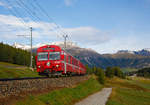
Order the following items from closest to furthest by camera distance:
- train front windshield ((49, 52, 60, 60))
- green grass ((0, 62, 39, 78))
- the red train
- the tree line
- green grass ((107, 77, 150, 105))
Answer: the red train → train front windshield ((49, 52, 60, 60)) → green grass ((0, 62, 39, 78)) → green grass ((107, 77, 150, 105)) → the tree line

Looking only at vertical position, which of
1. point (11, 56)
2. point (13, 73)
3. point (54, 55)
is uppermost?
point (11, 56)

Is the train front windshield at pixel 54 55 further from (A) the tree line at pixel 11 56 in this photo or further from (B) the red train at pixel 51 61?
(A) the tree line at pixel 11 56

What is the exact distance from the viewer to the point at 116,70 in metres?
178

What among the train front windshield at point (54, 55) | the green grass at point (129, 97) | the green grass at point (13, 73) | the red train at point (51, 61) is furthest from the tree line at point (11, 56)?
the train front windshield at point (54, 55)

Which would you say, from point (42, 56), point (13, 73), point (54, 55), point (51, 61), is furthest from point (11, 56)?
point (51, 61)

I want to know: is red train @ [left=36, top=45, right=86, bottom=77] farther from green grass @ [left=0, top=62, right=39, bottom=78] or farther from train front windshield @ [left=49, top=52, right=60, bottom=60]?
green grass @ [left=0, top=62, right=39, bottom=78]

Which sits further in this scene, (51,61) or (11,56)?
(11,56)

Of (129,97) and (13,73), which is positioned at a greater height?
(13,73)

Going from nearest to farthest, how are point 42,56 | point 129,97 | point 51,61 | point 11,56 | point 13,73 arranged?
point 51,61
point 42,56
point 13,73
point 129,97
point 11,56

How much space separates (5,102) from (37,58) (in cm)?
1459

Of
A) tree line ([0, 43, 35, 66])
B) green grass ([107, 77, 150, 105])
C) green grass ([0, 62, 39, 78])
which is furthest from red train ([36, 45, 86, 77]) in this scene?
tree line ([0, 43, 35, 66])

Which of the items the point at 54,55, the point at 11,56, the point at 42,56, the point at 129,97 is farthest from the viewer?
the point at 11,56

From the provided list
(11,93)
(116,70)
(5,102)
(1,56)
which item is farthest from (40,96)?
(116,70)

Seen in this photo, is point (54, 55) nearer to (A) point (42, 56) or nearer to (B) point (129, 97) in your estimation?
(A) point (42, 56)
